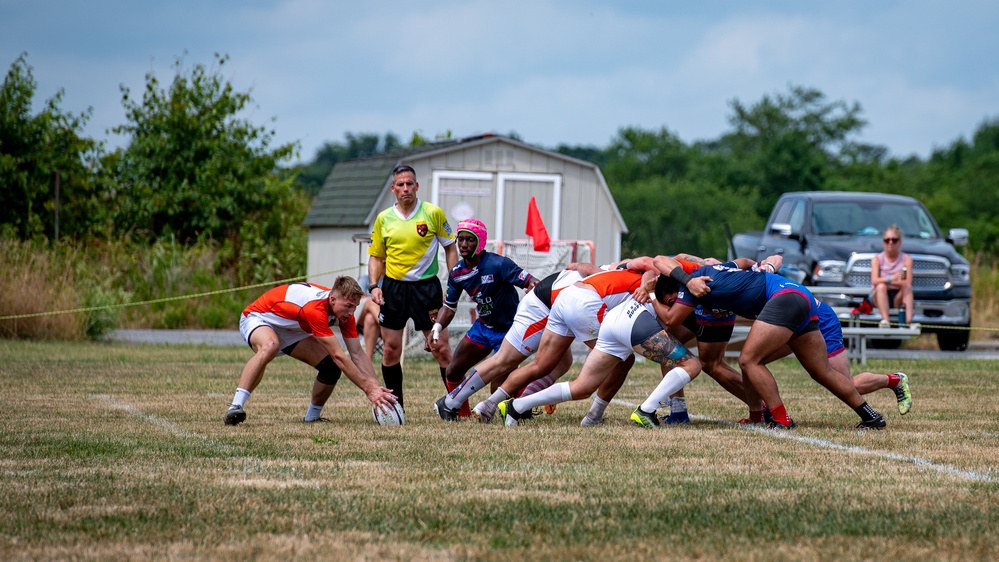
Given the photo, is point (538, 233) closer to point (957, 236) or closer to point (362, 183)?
point (957, 236)

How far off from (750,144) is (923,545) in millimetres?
81069

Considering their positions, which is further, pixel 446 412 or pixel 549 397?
pixel 446 412

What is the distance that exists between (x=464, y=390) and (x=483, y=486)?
3.26 m

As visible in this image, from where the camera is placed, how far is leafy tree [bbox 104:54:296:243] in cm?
2825

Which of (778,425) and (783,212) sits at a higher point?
(783,212)

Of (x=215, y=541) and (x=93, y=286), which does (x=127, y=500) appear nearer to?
(x=215, y=541)

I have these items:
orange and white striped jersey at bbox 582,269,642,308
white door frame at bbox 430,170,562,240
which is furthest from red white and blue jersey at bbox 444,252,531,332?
white door frame at bbox 430,170,562,240

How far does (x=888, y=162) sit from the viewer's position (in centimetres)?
7431

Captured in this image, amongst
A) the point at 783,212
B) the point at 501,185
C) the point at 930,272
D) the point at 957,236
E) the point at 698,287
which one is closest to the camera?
the point at 698,287

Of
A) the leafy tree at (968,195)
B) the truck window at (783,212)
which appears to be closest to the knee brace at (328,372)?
the truck window at (783,212)

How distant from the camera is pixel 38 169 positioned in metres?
27.1

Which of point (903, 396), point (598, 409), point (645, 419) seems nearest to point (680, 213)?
point (903, 396)

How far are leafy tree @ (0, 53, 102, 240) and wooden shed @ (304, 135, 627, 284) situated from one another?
6107mm

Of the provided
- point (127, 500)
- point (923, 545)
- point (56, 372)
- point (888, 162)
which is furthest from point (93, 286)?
point (888, 162)
